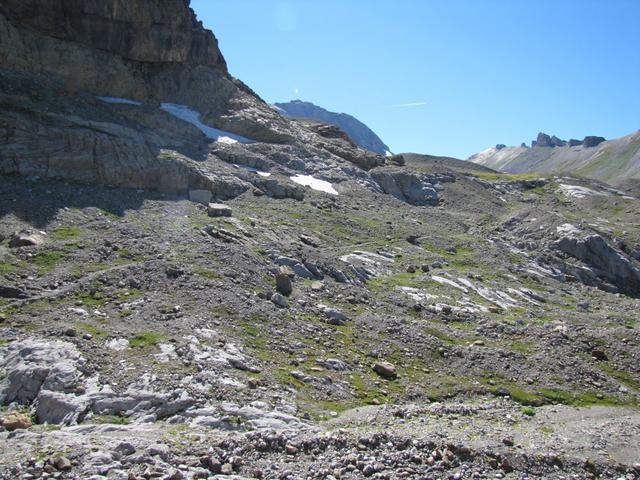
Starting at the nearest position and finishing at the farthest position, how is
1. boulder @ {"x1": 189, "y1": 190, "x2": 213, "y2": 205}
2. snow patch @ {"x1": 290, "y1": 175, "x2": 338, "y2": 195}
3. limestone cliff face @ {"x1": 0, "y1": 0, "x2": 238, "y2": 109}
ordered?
boulder @ {"x1": 189, "y1": 190, "x2": 213, "y2": 205}, limestone cliff face @ {"x1": 0, "y1": 0, "x2": 238, "y2": 109}, snow patch @ {"x1": 290, "y1": 175, "x2": 338, "y2": 195}

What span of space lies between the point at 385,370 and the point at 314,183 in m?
52.2

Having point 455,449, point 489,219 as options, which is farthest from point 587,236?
point 455,449

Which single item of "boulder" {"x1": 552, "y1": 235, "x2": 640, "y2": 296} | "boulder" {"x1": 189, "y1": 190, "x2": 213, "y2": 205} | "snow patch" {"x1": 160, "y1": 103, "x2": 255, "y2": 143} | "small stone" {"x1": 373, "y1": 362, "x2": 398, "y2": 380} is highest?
"snow patch" {"x1": 160, "y1": 103, "x2": 255, "y2": 143}

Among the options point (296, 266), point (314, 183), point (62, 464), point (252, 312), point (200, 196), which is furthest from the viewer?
point (314, 183)

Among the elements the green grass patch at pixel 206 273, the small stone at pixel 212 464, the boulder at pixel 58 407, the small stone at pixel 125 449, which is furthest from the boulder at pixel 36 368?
the green grass patch at pixel 206 273

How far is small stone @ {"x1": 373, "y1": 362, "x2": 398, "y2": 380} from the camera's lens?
2780cm

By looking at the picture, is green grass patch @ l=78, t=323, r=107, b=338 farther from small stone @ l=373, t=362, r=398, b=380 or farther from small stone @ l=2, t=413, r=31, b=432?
small stone @ l=373, t=362, r=398, b=380

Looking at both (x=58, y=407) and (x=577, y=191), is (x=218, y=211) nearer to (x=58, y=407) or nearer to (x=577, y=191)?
(x=58, y=407)

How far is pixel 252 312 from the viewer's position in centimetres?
3081

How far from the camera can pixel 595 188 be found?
12506 cm

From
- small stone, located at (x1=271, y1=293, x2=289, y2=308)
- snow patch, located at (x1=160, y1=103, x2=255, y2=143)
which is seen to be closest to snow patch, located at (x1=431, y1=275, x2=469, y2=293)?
small stone, located at (x1=271, y1=293, x2=289, y2=308)

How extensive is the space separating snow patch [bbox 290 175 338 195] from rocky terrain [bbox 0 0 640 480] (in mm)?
646

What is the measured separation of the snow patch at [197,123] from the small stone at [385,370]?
57.5 metres

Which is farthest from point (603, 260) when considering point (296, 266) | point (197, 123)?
point (197, 123)
